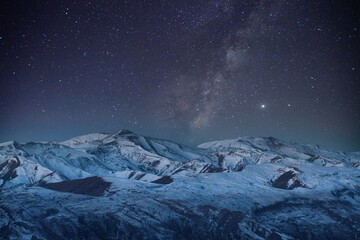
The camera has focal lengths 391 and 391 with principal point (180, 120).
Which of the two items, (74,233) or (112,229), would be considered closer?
(74,233)

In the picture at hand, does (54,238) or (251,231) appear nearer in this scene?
(54,238)

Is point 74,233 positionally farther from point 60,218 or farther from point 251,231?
point 251,231

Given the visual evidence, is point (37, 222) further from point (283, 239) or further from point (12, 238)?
point (283, 239)

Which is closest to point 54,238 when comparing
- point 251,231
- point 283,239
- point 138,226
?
point 138,226

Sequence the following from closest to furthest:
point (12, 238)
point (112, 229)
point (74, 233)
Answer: point (12, 238), point (74, 233), point (112, 229)

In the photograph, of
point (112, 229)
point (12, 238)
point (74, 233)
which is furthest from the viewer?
point (112, 229)

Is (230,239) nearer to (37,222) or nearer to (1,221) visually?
(37,222)

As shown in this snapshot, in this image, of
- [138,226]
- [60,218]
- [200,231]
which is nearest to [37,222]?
[60,218]

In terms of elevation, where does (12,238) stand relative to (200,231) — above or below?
below
